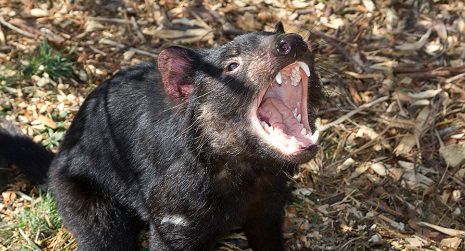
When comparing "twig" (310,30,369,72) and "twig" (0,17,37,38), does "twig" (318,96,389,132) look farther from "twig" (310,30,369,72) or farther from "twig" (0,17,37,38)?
"twig" (0,17,37,38)

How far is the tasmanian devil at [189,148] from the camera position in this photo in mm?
3445

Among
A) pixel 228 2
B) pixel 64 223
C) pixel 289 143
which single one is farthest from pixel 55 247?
pixel 228 2

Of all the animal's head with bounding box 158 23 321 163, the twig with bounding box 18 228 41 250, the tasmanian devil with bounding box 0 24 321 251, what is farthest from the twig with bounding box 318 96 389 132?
the twig with bounding box 18 228 41 250

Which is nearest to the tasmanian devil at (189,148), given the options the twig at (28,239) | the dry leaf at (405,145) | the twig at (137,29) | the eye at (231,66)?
the eye at (231,66)

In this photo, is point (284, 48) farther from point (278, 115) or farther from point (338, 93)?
point (338, 93)

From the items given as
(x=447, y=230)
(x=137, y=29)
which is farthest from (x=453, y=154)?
(x=137, y=29)

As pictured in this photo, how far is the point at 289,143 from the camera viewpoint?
342 centimetres

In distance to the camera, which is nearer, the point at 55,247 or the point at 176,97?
the point at 176,97

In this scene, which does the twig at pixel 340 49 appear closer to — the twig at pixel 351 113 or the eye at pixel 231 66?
the twig at pixel 351 113

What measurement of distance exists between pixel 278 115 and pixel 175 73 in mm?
553

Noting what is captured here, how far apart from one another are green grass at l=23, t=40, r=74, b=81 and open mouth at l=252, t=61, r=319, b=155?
204 cm

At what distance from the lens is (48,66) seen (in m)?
5.17

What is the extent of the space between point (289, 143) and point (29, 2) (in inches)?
125

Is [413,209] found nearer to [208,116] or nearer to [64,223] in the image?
[208,116]
